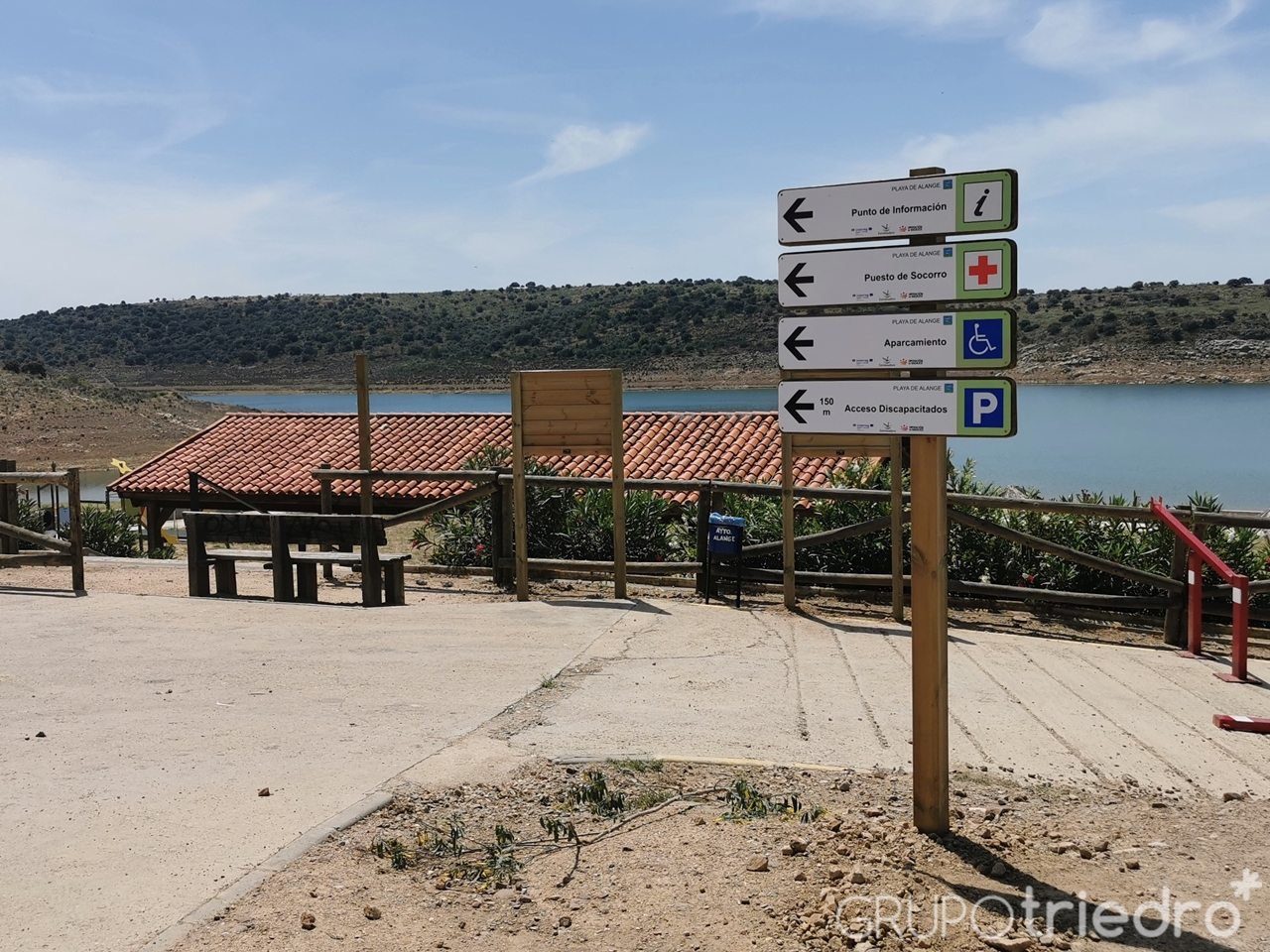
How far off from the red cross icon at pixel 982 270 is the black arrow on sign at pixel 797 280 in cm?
67

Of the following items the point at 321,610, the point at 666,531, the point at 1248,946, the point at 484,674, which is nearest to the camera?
the point at 1248,946

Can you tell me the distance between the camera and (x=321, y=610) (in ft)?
31.5

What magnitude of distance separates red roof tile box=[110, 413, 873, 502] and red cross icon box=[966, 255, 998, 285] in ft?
48.9

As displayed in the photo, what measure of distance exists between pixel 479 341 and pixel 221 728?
7240 centimetres

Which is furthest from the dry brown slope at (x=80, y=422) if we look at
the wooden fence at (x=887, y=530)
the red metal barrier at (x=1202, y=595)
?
the red metal barrier at (x=1202, y=595)

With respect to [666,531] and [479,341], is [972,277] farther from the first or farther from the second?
[479,341]

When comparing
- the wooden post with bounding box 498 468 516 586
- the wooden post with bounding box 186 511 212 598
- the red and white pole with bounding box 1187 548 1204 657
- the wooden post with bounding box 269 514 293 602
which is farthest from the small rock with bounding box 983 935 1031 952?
the wooden post with bounding box 186 511 212 598

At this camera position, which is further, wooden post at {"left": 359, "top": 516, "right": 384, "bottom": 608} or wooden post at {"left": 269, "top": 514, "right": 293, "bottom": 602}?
wooden post at {"left": 269, "top": 514, "right": 293, "bottom": 602}

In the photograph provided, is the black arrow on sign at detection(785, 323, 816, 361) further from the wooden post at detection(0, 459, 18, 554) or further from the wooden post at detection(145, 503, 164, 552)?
the wooden post at detection(145, 503, 164, 552)

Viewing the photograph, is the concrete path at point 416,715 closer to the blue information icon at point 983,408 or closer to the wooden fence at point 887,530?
the wooden fence at point 887,530

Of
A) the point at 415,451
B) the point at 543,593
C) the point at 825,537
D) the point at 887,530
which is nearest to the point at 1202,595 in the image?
the point at 887,530

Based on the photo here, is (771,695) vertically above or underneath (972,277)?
underneath

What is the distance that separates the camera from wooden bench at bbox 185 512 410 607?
33.2 feet

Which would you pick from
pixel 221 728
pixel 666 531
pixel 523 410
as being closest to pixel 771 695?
pixel 221 728
